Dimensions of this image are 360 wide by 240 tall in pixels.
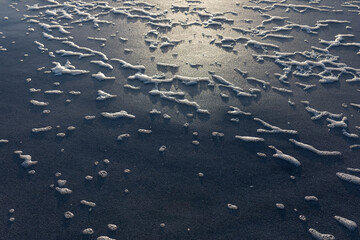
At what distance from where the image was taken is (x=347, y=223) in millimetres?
3783

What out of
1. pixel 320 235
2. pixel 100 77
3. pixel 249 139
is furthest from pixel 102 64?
pixel 320 235

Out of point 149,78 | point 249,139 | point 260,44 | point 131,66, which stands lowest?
point 249,139

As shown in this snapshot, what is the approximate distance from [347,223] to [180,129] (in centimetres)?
323

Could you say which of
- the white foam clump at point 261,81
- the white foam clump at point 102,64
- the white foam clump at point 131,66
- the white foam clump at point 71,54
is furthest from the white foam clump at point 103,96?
the white foam clump at point 261,81

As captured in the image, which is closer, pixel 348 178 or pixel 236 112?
pixel 348 178

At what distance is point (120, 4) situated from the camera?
1059 cm

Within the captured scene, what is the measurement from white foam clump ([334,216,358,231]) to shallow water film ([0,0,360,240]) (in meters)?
0.02

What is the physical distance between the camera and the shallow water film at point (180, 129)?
3.87 metres

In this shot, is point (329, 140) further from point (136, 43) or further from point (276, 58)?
point (136, 43)

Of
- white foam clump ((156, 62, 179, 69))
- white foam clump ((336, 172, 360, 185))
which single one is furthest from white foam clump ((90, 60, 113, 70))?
white foam clump ((336, 172, 360, 185))

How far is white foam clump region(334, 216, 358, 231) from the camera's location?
3740 millimetres

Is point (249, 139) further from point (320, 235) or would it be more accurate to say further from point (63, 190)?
point (63, 190)

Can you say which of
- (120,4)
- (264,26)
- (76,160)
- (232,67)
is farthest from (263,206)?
(120,4)

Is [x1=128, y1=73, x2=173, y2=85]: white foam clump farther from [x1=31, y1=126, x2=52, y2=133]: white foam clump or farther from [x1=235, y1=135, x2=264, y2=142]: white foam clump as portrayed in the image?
[x1=235, y1=135, x2=264, y2=142]: white foam clump
